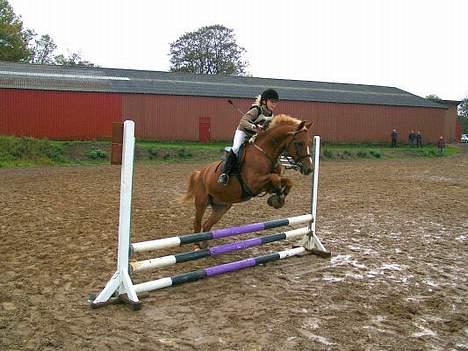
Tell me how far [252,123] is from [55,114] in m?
26.0

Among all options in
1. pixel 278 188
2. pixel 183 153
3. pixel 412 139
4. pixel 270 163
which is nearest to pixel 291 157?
pixel 270 163

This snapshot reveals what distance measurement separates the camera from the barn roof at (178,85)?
1270 inches

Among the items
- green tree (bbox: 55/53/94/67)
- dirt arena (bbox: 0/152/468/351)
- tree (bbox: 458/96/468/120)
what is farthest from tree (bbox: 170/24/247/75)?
dirt arena (bbox: 0/152/468/351)

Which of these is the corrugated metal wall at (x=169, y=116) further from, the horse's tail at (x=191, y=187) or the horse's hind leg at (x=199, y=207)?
the horse's hind leg at (x=199, y=207)

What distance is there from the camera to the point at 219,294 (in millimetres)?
5500

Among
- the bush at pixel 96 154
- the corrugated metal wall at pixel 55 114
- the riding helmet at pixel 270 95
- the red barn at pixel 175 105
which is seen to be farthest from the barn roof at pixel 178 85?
the riding helmet at pixel 270 95

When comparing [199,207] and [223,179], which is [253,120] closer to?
[223,179]

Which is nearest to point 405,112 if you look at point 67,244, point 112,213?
point 112,213

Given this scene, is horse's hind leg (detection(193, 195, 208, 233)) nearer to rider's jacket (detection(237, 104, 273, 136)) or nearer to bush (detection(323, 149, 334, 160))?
rider's jacket (detection(237, 104, 273, 136))

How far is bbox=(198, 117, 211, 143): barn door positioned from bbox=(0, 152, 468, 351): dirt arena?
80.2ft

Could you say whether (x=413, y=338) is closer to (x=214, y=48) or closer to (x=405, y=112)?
(x=405, y=112)

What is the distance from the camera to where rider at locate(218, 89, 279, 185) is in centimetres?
691

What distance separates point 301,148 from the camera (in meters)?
6.67

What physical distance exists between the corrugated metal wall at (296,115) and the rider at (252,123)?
26879mm
